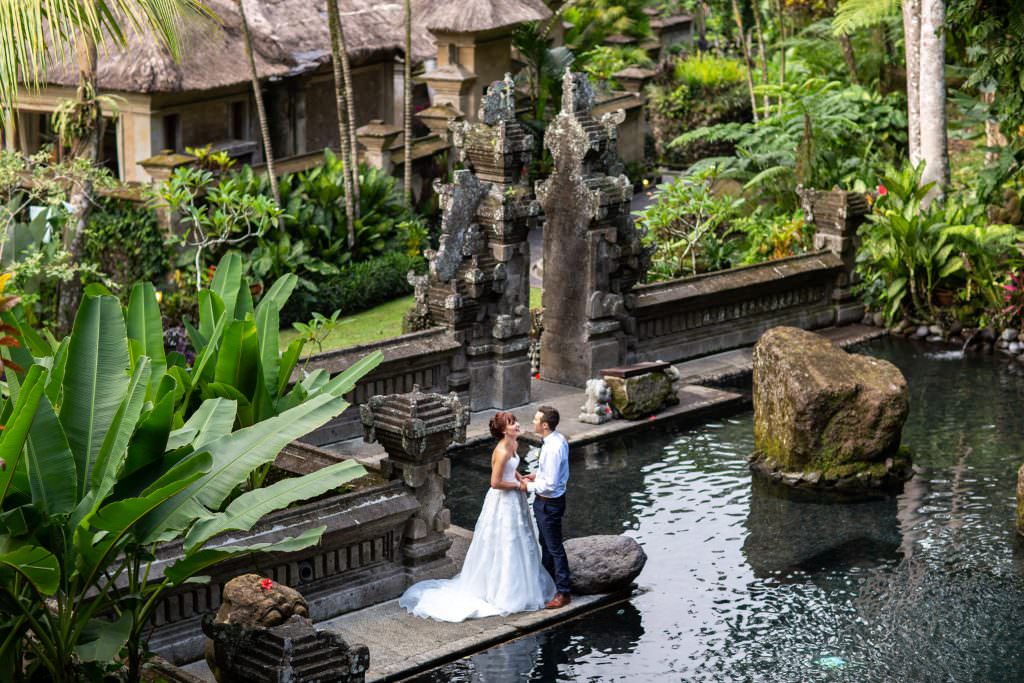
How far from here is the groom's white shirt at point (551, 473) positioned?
12.8 metres

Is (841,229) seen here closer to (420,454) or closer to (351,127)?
(351,127)

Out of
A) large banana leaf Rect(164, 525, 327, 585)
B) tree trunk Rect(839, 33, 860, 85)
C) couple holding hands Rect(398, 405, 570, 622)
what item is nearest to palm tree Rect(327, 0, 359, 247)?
tree trunk Rect(839, 33, 860, 85)

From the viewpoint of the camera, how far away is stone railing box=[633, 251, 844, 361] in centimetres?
2014

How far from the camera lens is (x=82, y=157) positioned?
19.1 m

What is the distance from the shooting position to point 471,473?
16453mm

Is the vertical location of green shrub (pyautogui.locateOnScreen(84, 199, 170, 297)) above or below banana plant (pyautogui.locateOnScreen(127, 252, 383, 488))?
above

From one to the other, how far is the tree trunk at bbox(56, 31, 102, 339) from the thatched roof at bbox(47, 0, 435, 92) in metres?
3.59

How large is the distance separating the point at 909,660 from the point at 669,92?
74.8ft

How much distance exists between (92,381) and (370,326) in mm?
12193

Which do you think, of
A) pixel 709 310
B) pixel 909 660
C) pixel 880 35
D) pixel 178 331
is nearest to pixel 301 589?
pixel 909 660

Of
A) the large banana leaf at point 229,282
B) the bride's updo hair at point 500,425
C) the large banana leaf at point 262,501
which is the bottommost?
the large banana leaf at point 262,501

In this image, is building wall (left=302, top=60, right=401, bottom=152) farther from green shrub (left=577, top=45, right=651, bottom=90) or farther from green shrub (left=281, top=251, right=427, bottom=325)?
green shrub (left=281, top=251, right=427, bottom=325)

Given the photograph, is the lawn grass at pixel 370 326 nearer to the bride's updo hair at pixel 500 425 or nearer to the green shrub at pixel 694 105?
the bride's updo hair at pixel 500 425

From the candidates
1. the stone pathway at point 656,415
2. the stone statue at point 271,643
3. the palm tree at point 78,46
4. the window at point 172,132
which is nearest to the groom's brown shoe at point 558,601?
the stone statue at point 271,643
